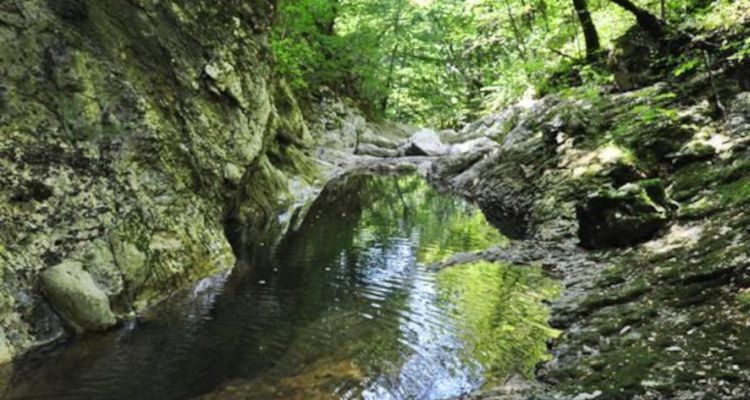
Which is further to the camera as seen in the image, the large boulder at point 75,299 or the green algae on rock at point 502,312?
the large boulder at point 75,299

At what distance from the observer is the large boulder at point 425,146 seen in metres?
35.1

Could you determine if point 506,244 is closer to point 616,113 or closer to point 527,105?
point 616,113

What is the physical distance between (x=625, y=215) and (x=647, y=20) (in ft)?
21.0

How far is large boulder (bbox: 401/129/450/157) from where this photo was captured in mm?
35062

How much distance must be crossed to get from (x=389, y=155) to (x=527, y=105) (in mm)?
8727

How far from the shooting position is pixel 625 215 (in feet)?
33.9

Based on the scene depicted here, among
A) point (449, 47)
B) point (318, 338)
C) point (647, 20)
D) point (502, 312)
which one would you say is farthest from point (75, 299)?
point (449, 47)

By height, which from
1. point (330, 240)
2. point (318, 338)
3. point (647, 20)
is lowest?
point (318, 338)

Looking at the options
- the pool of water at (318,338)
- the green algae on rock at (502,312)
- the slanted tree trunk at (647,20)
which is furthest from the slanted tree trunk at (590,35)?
the green algae on rock at (502,312)

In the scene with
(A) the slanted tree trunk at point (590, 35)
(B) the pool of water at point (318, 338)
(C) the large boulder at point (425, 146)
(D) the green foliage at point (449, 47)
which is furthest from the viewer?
(C) the large boulder at point (425, 146)

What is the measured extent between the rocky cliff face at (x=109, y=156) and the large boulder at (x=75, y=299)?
2 centimetres

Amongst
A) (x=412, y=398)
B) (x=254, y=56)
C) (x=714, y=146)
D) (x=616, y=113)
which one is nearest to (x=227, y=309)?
(x=412, y=398)

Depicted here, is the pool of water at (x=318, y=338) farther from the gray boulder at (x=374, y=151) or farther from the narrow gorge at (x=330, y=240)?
the gray boulder at (x=374, y=151)

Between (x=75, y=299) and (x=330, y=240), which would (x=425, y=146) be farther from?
(x=75, y=299)
